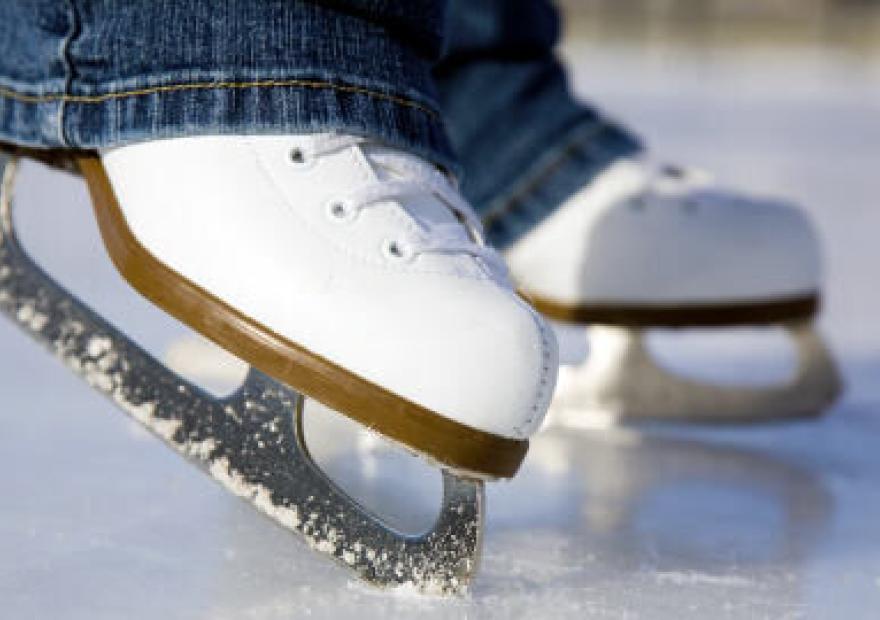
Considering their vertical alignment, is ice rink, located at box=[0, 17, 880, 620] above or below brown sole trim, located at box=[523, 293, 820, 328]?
above

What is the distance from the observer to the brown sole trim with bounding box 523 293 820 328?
1.15m

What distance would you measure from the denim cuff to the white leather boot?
1.25 ft

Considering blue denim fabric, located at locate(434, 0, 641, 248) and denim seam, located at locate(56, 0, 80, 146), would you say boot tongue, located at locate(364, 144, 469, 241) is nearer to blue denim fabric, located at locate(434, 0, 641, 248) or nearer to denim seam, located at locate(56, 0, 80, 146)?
denim seam, located at locate(56, 0, 80, 146)

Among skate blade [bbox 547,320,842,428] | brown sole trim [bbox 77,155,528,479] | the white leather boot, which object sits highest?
the white leather boot

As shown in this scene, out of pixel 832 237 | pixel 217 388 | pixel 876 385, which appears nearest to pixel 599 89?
pixel 832 237

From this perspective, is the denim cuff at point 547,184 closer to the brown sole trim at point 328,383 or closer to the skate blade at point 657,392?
the skate blade at point 657,392

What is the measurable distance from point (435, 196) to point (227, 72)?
0.11 m

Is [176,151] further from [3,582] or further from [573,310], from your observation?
[573,310]

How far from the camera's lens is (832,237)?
2.08 meters

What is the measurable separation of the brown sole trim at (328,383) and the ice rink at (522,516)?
0.21 ft

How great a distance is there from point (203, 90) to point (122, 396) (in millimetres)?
146

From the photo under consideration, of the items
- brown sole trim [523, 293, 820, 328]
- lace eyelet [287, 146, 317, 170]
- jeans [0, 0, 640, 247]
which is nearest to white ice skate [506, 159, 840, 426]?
brown sole trim [523, 293, 820, 328]

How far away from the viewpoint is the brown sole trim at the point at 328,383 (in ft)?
2.28

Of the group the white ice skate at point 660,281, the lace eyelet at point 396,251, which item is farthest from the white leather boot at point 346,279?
the white ice skate at point 660,281
